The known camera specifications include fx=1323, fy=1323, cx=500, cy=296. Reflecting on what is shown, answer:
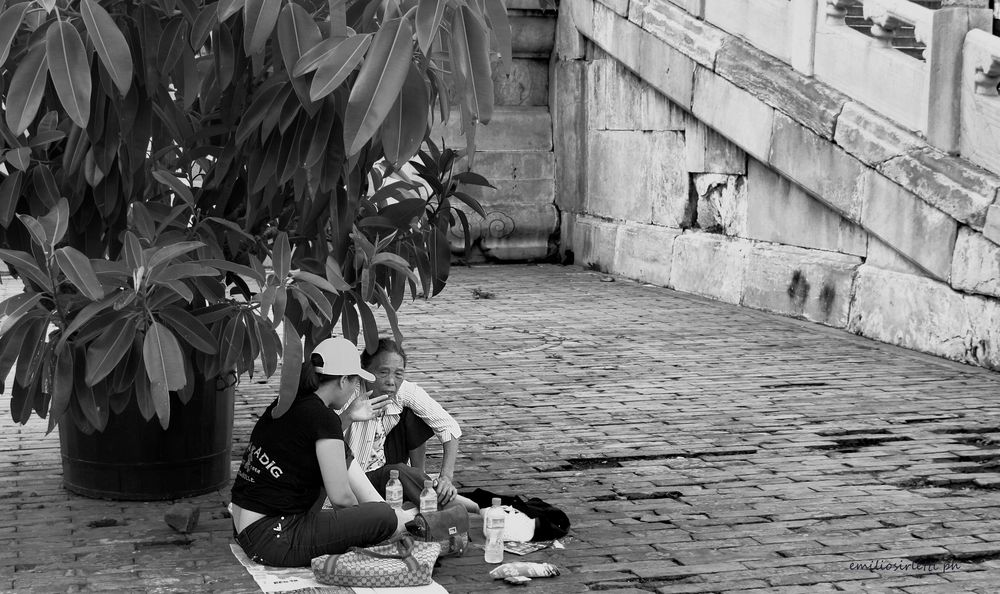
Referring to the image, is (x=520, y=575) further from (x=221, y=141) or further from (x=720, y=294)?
(x=720, y=294)

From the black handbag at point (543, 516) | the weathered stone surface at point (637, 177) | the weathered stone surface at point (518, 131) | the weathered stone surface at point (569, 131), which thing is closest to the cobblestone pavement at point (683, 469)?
the black handbag at point (543, 516)

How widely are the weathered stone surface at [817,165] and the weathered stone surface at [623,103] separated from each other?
2143 millimetres

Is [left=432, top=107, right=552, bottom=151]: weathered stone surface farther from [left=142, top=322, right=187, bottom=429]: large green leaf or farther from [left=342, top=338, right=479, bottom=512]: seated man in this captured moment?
[left=142, top=322, right=187, bottom=429]: large green leaf

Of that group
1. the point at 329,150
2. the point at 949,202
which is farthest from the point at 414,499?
the point at 949,202

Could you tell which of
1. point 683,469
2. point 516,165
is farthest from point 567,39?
point 683,469

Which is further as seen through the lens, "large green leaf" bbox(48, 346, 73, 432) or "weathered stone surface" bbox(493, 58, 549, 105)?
"weathered stone surface" bbox(493, 58, 549, 105)

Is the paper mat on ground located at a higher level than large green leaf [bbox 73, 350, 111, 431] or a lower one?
lower

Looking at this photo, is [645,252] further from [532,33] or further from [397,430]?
[397,430]

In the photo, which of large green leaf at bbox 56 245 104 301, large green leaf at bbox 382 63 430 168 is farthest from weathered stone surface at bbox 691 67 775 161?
large green leaf at bbox 382 63 430 168

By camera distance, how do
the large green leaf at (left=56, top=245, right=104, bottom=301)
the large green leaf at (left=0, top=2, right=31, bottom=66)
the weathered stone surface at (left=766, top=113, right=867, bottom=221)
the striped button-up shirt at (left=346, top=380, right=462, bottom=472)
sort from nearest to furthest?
the large green leaf at (left=0, top=2, right=31, bottom=66) < the large green leaf at (left=56, top=245, right=104, bottom=301) < the striped button-up shirt at (left=346, top=380, right=462, bottom=472) < the weathered stone surface at (left=766, top=113, right=867, bottom=221)

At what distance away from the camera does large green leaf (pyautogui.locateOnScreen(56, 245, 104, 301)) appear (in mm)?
4180

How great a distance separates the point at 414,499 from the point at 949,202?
5.45m

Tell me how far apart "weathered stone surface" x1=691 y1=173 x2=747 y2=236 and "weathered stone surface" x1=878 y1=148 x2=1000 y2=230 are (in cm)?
252

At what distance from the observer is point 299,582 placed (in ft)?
16.4
